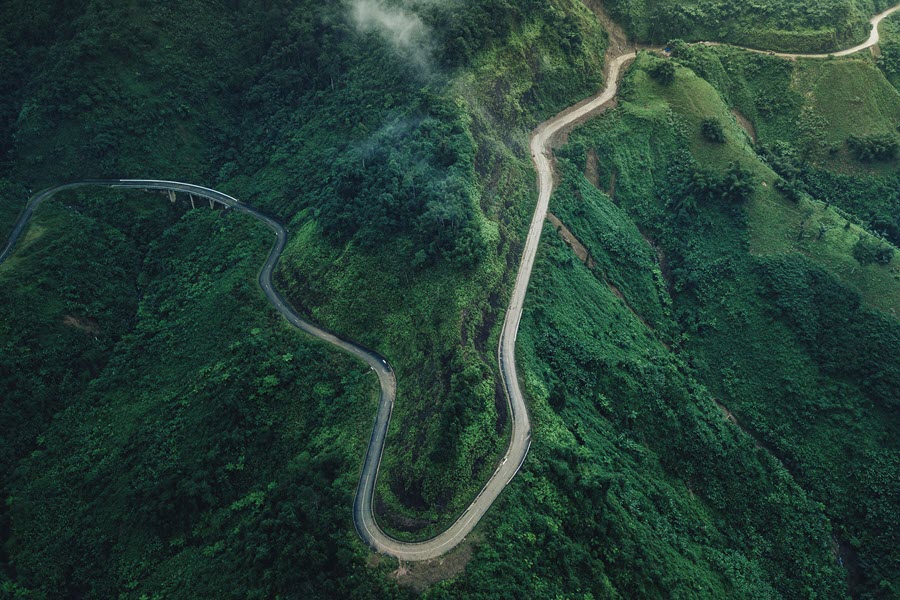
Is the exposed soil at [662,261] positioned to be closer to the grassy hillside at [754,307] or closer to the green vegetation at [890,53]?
the grassy hillside at [754,307]

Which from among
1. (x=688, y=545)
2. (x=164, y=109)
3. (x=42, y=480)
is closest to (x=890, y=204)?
(x=688, y=545)

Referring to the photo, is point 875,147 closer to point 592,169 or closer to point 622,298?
point 592,169

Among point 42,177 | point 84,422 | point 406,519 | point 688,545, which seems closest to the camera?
point 406,519

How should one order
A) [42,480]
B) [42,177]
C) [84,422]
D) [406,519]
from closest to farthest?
[406,519] < [42,480] < [84,422] < [42,177]

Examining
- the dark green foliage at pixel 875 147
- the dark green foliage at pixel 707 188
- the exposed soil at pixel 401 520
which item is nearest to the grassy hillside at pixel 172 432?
the exposed soil at pixel 401 520

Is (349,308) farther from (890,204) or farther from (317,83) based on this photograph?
(890,204)
